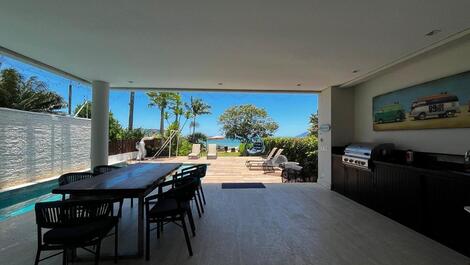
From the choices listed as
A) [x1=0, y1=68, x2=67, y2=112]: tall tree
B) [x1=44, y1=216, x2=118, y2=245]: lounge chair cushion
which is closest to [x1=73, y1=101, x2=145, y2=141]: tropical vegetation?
[x1=0, y1=68, x2=67, y2=112]: tall tree

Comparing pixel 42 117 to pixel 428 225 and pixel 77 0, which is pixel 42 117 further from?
pixel 428 225

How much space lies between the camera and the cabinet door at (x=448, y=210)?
2.97 meters

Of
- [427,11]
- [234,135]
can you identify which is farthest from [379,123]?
[234,135]

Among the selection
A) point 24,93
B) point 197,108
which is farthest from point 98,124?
point 197,108

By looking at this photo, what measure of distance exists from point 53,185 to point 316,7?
7163 mm

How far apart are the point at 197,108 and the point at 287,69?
15651 millimetres

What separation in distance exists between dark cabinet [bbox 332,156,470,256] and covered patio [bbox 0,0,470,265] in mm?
17

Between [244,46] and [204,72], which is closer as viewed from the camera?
[244,46]

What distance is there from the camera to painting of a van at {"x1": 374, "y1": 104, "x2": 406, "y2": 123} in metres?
4.85

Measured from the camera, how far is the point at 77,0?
2514mm

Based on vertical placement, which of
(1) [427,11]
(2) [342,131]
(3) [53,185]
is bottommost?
(3) [53,185]

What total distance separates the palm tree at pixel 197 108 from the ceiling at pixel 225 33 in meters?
14.6

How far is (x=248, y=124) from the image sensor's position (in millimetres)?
24578

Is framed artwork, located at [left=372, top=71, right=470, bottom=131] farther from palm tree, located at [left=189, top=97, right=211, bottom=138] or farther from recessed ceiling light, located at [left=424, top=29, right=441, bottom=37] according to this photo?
palm tree, located at [left=189, top=97, right=211, bottom=138]
